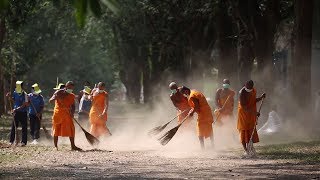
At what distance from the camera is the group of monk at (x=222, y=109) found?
15.6 meters

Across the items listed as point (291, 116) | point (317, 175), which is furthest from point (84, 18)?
point (291, 116)

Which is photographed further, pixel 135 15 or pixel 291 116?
pixel 135 15

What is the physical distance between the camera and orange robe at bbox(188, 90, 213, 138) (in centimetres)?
1702

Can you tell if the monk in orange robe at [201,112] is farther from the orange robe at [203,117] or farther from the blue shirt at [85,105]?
the blue shirt at [85,105]

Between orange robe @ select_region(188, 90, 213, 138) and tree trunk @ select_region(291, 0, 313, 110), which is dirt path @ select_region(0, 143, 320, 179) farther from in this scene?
tree trunk @ select_region(291, 0, 313, 110)

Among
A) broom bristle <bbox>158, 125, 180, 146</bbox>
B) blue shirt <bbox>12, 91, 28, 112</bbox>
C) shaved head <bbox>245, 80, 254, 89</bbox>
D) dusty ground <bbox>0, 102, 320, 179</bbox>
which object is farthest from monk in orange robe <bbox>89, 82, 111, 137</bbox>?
shaved head <bbox>245, 80, 254, 89</bbox>

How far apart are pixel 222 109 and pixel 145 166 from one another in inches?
275

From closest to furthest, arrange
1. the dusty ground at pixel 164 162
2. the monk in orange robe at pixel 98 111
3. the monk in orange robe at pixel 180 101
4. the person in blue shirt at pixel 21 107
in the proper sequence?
the dusty ground at pixel 164 162 → the monk in orange robe at pixel 180 101 → the person in blue shirt at pixel 21 107 → the monk in orange robe at pixel 98 111

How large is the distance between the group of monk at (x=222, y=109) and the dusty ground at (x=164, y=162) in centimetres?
46

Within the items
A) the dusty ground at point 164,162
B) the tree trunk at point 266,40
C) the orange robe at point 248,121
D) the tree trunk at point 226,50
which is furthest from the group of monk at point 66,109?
the tree trunk at point 226,50

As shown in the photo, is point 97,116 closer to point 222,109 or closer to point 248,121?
point 222,109

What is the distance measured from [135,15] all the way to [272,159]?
36.6 metres

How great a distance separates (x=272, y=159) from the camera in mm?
14484

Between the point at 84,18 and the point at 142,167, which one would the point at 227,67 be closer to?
the point at 142,167
